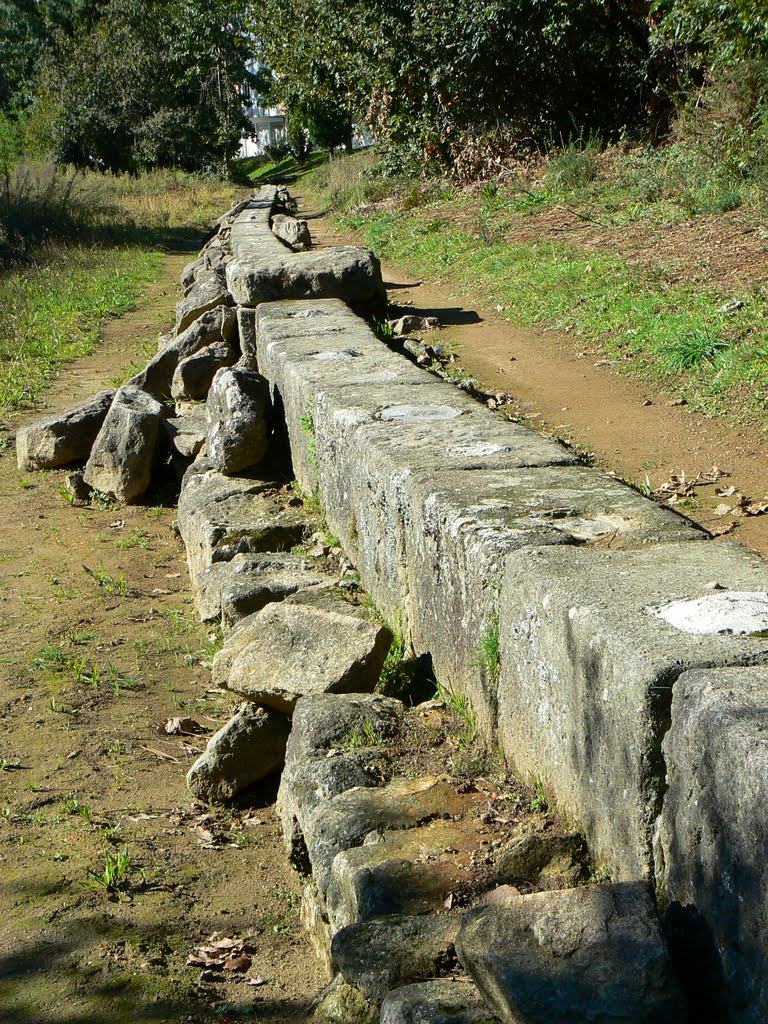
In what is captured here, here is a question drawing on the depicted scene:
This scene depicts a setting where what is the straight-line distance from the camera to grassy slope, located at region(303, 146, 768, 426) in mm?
6500

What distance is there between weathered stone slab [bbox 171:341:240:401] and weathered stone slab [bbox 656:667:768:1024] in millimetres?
6008

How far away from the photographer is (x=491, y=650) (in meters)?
2.84

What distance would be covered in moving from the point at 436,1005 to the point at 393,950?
28 centimetres

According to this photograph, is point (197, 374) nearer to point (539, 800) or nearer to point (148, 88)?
point (539, 800)

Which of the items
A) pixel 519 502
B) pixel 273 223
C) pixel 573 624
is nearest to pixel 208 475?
pixel 519 502

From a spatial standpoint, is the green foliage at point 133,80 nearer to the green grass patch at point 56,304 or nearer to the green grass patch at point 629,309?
the green grass patch at point 56,304

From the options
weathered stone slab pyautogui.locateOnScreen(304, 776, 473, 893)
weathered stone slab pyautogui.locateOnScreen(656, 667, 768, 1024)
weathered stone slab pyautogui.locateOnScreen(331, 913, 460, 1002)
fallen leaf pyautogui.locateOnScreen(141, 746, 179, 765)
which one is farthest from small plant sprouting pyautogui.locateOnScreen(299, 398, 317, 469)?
weathered stone slab pyautogui.locateOnScreen(656, 667, 768, 1024)

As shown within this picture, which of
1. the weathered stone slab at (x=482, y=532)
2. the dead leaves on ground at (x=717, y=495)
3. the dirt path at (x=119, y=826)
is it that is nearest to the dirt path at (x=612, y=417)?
the dead leaves on ground at (x=717, y=495)

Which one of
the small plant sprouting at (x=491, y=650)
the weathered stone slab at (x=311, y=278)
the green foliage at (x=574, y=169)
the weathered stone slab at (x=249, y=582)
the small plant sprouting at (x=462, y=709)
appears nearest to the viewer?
the small plant sprouting at (x=491, y=650)

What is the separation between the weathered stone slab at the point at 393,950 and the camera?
212 centimetres

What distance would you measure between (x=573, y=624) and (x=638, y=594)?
19 cm

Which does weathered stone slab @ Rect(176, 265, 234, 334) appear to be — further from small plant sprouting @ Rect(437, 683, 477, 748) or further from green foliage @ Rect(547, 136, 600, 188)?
small plant sprouting @ Rect(437, 683, 477, 748)

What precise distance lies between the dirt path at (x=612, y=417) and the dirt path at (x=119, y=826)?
222 cm

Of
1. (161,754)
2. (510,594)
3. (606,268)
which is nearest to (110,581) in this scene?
(161,754)
